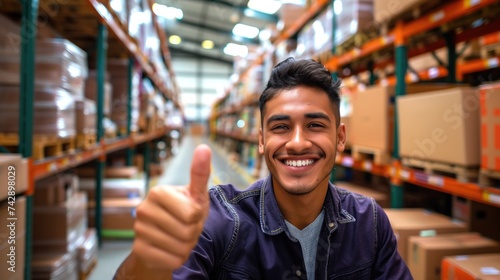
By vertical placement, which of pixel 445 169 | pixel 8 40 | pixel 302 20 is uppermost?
pixel 302 20

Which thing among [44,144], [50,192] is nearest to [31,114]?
[44,144]

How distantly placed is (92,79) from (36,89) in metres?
1.79

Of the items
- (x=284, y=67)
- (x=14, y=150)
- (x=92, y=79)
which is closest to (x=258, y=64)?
(x=92, y=79)

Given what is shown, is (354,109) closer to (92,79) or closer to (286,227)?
(286,227)

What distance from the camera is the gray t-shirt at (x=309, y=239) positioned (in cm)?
133

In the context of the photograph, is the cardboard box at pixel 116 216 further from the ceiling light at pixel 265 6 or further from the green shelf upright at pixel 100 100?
the ceiling light at pixel 265 6

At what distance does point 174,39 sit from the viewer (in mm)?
24422

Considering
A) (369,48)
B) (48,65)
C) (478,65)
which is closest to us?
(48,65)

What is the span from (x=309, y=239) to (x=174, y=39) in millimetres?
24739

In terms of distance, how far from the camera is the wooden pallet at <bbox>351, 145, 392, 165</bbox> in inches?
125

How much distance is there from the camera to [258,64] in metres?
8.44

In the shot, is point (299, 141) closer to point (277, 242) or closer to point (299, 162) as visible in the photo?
point (299, 162)

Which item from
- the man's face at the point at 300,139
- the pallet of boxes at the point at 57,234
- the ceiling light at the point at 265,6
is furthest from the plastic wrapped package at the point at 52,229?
the ceiling light at the point at 265,6

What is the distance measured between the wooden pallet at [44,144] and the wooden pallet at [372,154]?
2599 mm
